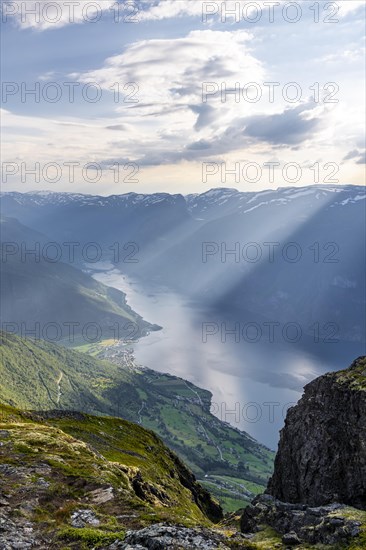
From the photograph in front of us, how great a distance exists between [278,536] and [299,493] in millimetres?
20445

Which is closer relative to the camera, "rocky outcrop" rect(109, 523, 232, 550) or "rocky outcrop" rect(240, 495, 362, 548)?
"rocky outcrop" rect(109, 523, 232, 550)

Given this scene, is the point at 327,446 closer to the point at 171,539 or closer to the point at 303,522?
the point at 303,522

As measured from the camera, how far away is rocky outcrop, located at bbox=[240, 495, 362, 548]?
25484mm

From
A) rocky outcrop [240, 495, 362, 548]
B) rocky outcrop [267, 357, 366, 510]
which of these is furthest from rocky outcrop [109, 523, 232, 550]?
Answer: rocky outcrop [267, 357, 366, 510]

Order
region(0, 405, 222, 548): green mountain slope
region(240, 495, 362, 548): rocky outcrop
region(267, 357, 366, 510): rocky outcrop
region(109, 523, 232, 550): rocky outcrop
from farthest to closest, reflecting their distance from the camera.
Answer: region(267, 357, 366, 510): rocky outcrop → region(0, 405, 222, 548): green mountain slope → region(240, 495, 362, 548): rocky outcrop → region(109, 523, 232, 550): rocky outcrop

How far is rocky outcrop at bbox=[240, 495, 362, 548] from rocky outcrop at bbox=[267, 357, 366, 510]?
7990mm

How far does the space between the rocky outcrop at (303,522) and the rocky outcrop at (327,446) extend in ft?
26.2

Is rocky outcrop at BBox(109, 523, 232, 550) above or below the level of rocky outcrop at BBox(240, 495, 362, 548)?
above

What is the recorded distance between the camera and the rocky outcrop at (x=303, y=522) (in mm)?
25484

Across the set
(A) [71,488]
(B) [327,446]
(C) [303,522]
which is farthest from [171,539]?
(B) [327,446]

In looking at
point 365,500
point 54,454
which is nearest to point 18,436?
point 54,454

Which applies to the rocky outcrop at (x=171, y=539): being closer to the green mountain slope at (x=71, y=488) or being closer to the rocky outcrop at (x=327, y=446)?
the green mountain slope at (x=71, y=488)

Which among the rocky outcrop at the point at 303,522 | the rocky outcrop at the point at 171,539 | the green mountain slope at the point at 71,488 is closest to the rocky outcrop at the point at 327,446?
the rocky outcrop at the point at 303,522

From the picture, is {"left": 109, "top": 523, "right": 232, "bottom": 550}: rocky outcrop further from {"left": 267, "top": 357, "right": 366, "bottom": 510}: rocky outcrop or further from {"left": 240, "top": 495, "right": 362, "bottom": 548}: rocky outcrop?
{"left": 267, "top": 357, "right": 366, "bottom": 510}: rocky outcrop
